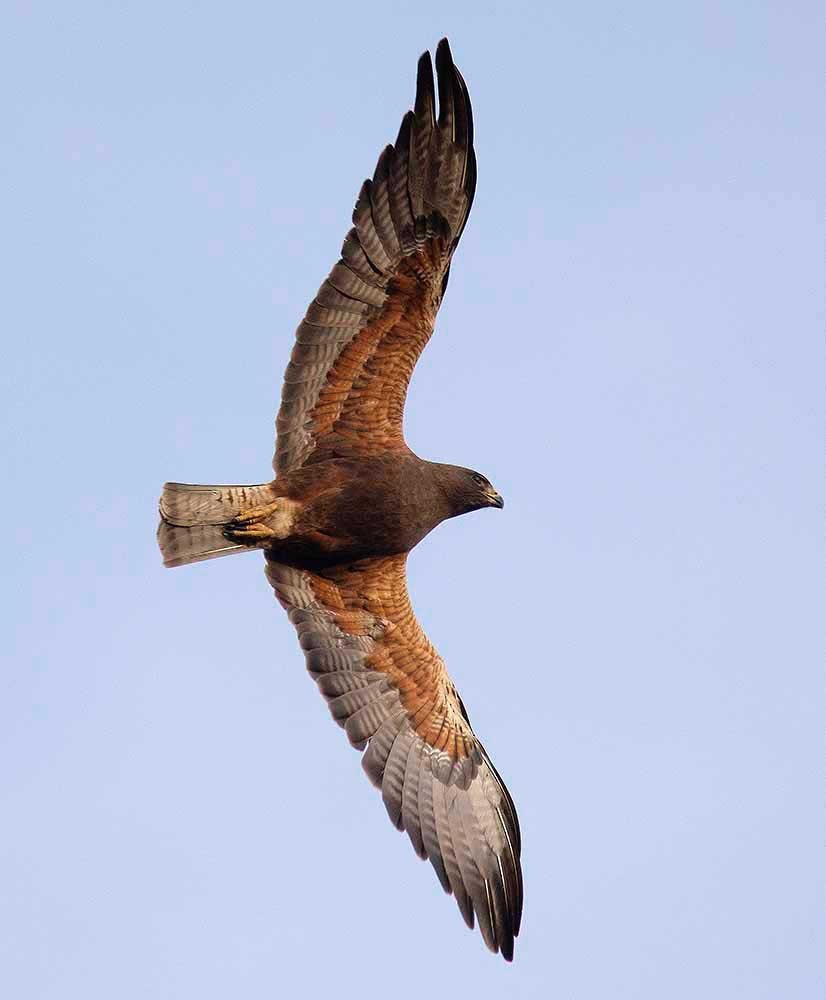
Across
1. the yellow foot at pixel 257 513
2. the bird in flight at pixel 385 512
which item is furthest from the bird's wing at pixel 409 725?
the yellow foot at pixel 257 513

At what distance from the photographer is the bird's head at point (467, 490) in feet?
50.8

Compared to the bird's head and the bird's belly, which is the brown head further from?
the bird's belly

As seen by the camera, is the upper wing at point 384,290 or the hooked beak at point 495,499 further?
the hooked beak at point 495,499

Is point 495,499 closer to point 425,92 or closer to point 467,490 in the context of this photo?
point 467,490

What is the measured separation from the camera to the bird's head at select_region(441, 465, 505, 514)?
15477 mm

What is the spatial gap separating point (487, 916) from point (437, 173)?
Answer: 5948mm

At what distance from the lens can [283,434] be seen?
15.1 m

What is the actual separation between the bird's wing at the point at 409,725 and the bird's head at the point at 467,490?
67cm

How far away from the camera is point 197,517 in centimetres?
1471

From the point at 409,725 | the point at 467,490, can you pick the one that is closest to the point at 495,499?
the point at 467,490

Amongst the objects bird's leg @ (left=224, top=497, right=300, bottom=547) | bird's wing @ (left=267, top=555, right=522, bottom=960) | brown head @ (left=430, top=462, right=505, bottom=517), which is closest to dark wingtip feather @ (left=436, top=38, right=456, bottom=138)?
brown head @ (left=430, top=462, right=505, bottom=517)

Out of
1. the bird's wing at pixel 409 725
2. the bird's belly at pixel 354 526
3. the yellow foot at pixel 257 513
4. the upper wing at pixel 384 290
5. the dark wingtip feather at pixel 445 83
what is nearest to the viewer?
the dark wingtip feather at pixel 445 83

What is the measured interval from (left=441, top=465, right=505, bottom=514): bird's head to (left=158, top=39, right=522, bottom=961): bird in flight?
1 centimetres

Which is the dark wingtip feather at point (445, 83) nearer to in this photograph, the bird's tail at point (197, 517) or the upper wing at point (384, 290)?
the upper wing at point (384, 290)
